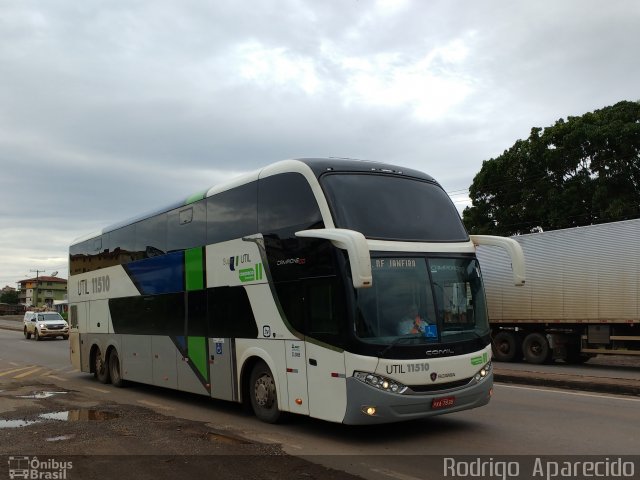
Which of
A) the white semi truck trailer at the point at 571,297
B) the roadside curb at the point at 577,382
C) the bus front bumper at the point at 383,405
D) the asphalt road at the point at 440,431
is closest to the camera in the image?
the asphalt road at the point at 440,431

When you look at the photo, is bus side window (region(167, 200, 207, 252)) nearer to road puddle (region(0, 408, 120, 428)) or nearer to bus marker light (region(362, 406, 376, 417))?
road puddle (region(0, 408, 120, 428))

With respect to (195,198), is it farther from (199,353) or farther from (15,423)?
(15,423)

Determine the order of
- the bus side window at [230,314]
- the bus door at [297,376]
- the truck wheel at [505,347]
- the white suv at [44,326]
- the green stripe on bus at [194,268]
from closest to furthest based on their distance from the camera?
the bus door at [297,376]
the bus side window at [230,314]
the green stripe on bus at [194,268]
the truck wheel at [505,347]
the white suv at [44,326]

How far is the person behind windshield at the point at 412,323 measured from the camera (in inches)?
292

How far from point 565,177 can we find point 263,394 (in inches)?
956

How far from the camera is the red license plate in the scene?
24.3 ft

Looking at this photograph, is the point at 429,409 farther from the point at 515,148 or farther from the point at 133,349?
the point at 515,148

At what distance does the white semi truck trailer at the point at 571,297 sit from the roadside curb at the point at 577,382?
3837 millimetres

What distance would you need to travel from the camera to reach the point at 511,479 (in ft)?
19.3

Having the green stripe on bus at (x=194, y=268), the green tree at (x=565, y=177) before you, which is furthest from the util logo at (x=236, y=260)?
the green tree at (x=565, y=177)

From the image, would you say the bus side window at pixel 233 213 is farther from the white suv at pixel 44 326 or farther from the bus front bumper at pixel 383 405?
the white suv at pixel 44 326

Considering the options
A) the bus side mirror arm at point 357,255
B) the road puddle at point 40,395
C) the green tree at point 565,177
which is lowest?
the road puddle at point 40,395

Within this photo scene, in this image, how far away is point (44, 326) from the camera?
38.2m

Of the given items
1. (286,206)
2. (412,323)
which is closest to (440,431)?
(412,323)
